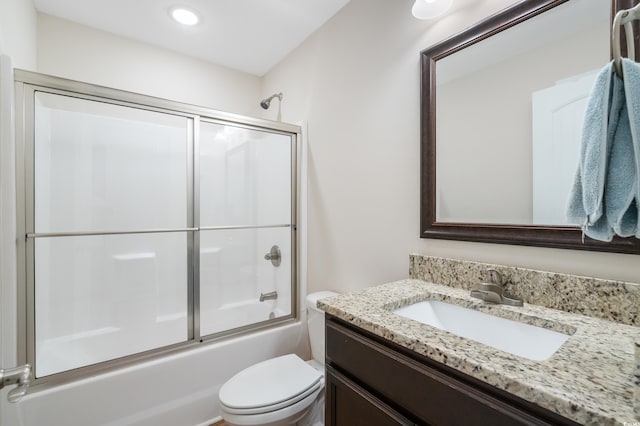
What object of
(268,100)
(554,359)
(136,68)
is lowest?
(554,359)

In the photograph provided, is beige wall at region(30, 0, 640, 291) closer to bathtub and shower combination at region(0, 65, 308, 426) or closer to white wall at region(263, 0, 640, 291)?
white wall at region(263, 0, 640, 291)

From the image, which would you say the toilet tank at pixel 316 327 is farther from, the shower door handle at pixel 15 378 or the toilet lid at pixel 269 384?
the shower door handle at pixel 15 378

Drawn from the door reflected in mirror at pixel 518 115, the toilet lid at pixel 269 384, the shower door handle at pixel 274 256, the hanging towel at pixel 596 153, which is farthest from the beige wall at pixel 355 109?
the toilet lid at pixel 269 384

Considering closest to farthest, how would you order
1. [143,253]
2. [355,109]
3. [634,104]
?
[634,104] < [355,109] < [143,253]

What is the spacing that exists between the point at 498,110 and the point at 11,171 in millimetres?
2006

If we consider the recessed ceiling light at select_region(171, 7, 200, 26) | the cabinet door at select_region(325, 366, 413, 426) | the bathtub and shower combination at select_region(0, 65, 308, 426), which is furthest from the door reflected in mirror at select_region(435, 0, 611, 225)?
the recessed ceiling light at select_region(171, 7, 200, 26)

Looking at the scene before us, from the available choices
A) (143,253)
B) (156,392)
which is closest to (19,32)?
(143,253)

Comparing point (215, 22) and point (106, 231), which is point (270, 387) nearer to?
point (106, 231)

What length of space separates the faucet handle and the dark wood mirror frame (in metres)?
0.12

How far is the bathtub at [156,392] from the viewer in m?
1.27

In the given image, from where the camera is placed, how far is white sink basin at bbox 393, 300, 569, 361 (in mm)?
812

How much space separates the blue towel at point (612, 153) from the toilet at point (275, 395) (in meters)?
1.24

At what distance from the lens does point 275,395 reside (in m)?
1.23

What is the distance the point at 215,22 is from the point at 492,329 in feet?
7.35
